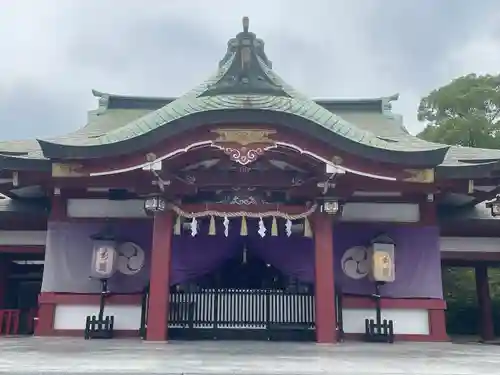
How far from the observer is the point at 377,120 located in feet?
50.6

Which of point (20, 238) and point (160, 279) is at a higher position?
point (20, 238)

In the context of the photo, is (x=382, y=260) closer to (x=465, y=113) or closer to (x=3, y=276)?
(x=3, y=276)

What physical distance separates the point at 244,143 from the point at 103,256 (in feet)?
11.2

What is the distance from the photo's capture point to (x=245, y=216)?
32.0 feet

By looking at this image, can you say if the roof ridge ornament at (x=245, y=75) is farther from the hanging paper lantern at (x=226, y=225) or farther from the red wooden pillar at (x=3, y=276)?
the red wooden pillar at (x=3, y=276)

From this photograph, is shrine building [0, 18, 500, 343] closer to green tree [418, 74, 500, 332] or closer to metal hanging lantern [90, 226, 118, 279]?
metal hanging lantern [90, 226, 118, 279]

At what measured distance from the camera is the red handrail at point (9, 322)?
41.8 ft

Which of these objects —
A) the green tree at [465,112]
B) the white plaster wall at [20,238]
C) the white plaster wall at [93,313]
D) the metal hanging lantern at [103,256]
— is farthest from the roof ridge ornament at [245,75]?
the green tree at [465,112]

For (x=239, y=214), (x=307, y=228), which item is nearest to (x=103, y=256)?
(x=239, y=214)

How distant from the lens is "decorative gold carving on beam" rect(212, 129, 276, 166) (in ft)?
30.7

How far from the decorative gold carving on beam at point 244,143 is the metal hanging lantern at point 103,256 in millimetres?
2871

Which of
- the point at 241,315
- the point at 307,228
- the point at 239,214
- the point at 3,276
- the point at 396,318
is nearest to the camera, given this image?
the point at 239,214

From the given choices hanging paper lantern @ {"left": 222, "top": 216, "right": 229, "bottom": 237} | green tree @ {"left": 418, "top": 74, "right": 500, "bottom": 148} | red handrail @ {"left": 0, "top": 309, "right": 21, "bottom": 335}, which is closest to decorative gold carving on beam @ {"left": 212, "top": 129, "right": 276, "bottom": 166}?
hanging paper lantern @ {"left": 222, "top": 216, "right": 229, "bottom": 237}

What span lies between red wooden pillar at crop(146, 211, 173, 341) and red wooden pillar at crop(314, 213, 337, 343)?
2.61 meters
